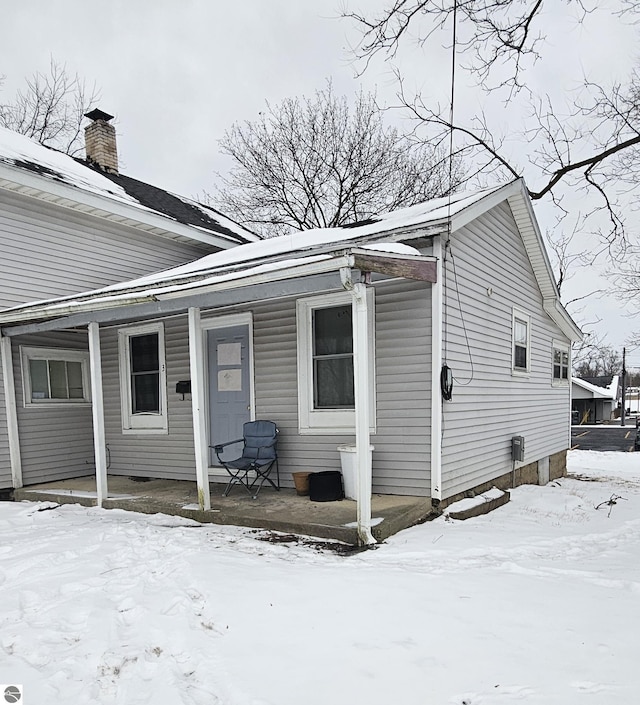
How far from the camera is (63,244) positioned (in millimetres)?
7332

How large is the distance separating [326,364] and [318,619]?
3448mm

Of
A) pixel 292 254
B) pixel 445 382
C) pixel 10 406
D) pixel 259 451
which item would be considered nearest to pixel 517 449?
pixel 445 382

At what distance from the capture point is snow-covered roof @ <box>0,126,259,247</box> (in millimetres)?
6715

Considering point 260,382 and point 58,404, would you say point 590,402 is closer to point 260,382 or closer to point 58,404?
point 260,382

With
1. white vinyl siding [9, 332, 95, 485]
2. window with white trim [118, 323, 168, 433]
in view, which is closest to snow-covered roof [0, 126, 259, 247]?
window with white trim [118, 323, 168, 433]

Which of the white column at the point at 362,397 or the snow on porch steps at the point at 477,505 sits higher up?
the white column at the point at 362,397

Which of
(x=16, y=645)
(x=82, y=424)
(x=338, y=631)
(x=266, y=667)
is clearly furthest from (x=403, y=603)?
(x=82, y=424)

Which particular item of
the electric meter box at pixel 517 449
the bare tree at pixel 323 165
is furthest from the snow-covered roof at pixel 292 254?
the bare tree at pixel 323 165

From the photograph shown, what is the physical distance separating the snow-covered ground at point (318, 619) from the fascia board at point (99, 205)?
14.7 ft

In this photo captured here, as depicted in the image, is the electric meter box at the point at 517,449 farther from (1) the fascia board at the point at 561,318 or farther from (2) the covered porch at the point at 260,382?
(1) the fascia board at the point at 561,318

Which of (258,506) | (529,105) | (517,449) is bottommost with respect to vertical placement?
(258,506)

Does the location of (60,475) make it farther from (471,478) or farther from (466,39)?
(466,39)

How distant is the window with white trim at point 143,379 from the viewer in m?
7.45

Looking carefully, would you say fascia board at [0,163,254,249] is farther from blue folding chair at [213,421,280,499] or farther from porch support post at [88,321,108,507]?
blue folding chair at [213,421,280,499]
